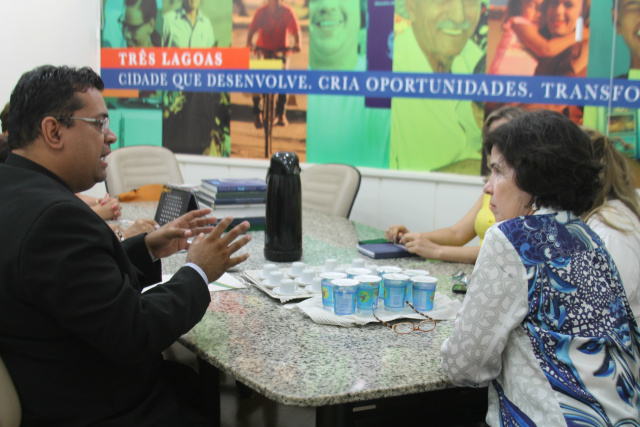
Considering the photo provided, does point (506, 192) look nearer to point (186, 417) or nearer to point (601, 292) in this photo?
point (601, 292)

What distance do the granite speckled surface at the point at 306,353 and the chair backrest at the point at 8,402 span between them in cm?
39

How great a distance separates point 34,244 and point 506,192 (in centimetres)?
101

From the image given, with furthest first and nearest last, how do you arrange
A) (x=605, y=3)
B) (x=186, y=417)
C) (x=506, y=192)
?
(x=605, y=3) < (x=186, y=417) < (x=506, y=192)

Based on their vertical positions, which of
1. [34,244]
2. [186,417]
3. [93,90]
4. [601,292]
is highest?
[93,90]

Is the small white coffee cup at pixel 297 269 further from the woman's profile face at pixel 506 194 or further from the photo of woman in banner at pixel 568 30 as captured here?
the photo of woman in banner at pixel 568 30

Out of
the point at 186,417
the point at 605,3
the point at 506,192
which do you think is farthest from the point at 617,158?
the point at 605,3

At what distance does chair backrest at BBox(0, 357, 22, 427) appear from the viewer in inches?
45.4

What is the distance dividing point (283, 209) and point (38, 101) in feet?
3.21

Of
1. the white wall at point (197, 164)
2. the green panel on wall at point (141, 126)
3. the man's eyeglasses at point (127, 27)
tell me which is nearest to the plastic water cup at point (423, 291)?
the white wall at point (197, 164)

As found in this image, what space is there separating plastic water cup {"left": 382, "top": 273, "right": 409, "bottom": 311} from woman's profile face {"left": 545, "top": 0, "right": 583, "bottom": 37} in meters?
2.41

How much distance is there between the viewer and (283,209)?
2123 millimetres

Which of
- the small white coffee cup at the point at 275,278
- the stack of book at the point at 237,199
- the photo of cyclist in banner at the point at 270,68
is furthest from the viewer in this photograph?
the photo of cyclist in banner at the point at 270,68

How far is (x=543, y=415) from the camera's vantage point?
3.92 ft

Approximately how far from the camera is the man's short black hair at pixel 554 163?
130cm
